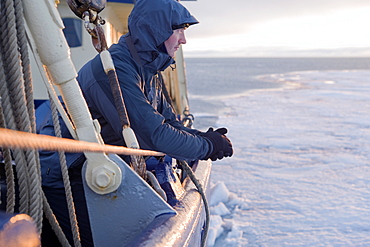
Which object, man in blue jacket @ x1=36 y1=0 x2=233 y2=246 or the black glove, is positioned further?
the black glove

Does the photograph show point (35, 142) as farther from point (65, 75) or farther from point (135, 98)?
point (135, 98)

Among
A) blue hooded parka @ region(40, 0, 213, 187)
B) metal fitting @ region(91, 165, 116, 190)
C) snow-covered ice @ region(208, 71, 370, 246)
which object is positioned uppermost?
blue hooded parka @ region(40, 0, 213, 187)

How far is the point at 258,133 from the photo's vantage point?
30.4ft

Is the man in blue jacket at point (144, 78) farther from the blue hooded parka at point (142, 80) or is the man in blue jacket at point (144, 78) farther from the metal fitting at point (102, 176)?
the metal fitting at point (102, 176)

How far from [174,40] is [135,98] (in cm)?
41

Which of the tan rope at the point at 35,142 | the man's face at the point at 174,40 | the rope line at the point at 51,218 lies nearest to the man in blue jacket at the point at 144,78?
the man's face at the point at 174,40

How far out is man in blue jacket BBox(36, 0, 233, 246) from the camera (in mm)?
1939

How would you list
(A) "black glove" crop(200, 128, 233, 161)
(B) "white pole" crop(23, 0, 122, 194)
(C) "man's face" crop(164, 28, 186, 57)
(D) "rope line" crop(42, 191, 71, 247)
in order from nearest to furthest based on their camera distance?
(B) "white pole" crop(23, 0, 122, 194), (D) "rope line" crop(42, 191, 71, 247), (C) "man's face" crop(164, 28, 186, 57), (A) "black glove" crop(200, 128, 233, 161)

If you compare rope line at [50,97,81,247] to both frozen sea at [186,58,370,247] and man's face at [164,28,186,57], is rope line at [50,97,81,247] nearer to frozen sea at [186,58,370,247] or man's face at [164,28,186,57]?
man's face at [164,28,186,57]

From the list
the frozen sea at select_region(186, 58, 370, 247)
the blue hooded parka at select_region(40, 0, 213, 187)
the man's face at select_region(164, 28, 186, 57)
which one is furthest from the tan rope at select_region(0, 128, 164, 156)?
the frozen sea at select_region(186, 58, 370, 247)

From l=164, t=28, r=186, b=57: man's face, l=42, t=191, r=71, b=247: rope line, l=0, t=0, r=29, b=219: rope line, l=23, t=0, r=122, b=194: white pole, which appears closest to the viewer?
l=0, t=0, r=29, b=219: rope line

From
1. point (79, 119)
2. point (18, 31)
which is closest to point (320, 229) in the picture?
point (79, 119)

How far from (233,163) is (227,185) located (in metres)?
1.06

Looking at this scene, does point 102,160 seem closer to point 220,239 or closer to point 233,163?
point 220,239
